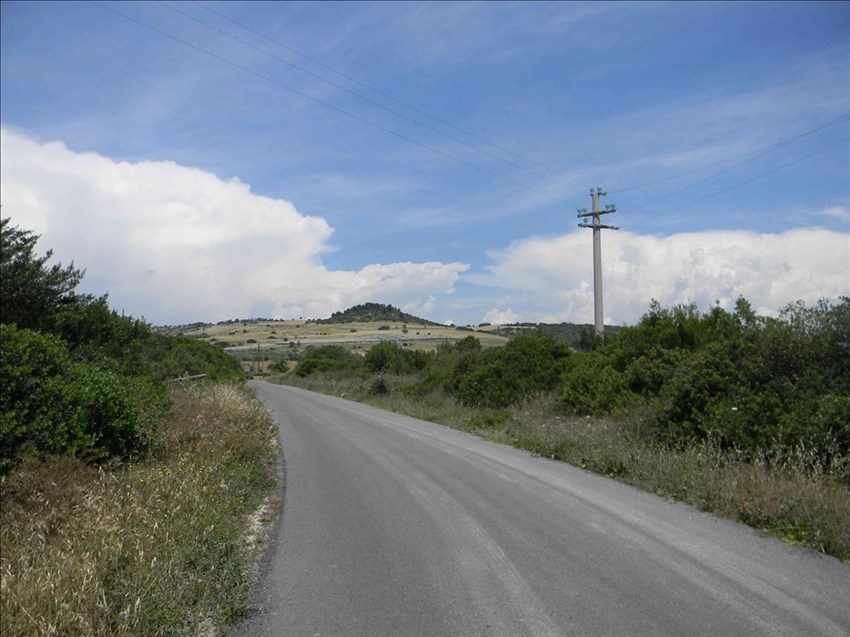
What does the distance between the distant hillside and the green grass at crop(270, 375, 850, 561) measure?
4335 inches

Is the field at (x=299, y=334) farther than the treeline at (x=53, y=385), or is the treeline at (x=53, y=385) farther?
the field at (x=299, y=334)

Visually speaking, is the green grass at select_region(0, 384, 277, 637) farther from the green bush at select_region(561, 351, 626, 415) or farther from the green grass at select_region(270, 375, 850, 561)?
the green bush at select_region(561, 351, 626, 415)

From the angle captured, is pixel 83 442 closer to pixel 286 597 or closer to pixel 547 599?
pixel 286 597

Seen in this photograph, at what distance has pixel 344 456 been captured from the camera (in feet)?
46.9

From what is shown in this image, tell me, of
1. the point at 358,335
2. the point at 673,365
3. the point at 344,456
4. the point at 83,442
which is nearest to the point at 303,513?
the point at 83,442

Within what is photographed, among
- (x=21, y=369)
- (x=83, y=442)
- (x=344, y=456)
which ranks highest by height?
(x=21, y=369)

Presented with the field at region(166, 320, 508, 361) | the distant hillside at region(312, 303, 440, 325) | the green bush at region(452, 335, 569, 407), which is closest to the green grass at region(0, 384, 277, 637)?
the green bush at region(452, 335, 569, 407)

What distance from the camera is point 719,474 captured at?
9.41m

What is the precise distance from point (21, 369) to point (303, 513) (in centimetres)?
375

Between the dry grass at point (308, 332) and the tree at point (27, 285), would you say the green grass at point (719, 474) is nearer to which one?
the tree at point (27, 285)

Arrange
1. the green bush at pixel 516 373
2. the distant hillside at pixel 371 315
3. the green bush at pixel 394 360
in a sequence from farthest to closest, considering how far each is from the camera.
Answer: the distant hillside at pixel 371 315
the green bush at pixel 394 360
the green bush at pixel 516 373

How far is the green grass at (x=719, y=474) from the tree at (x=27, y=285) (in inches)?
478

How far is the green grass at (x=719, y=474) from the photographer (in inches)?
282

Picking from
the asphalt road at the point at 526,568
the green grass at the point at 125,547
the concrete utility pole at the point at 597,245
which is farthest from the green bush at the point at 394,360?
the green grass at the point at 125,547
